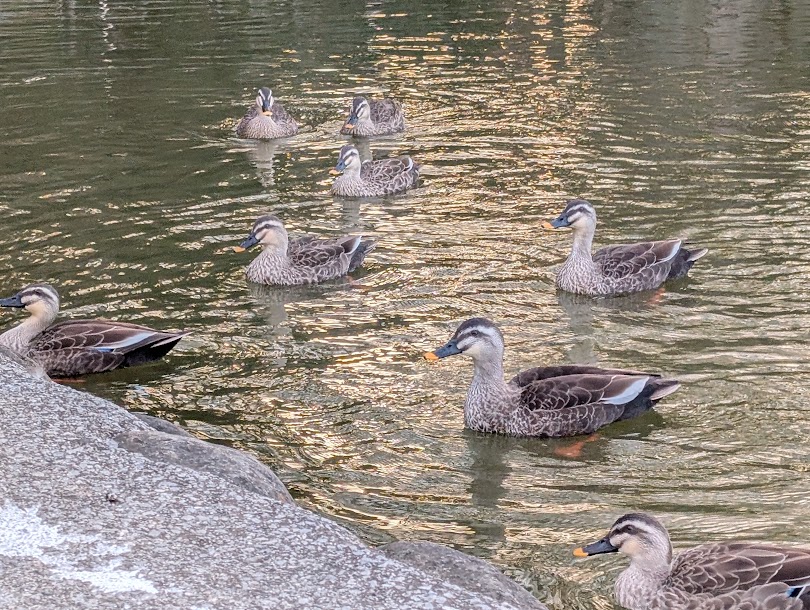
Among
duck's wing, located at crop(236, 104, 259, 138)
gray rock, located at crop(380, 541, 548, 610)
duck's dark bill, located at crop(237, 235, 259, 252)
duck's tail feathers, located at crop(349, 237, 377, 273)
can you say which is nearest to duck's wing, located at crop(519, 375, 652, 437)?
gray rock, located at crop(380, 541, 548, 610)

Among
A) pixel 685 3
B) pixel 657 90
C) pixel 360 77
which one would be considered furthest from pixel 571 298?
pixel 685 3

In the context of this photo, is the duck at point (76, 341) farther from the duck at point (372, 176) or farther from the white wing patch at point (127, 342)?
the duck at point (372, 176)

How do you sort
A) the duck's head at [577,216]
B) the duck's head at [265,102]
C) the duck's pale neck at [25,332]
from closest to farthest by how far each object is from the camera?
1. the duck's pale neck at [25,332]
2. the duck's head at [577,216]
3. the duck's head at [265,102]

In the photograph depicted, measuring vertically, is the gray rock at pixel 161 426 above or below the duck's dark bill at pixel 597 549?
above

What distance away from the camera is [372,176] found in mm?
17297

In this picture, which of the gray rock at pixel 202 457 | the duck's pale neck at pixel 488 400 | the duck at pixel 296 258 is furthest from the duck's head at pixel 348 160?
the gray rock at pixel 202 457

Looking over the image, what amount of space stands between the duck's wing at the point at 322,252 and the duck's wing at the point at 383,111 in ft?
20.3

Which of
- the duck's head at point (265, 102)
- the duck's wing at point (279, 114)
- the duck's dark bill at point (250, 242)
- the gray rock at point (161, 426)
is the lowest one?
the duck's dark bill at point (250, 242)

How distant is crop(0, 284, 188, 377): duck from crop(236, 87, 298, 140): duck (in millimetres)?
8175

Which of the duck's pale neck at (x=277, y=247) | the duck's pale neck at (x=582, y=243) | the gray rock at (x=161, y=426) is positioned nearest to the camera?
the gray rock at (x=161, y=426)

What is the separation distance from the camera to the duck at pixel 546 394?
1045 centimetres

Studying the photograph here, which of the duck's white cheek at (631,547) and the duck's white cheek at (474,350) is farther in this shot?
the duck's white cheek at (474,350)

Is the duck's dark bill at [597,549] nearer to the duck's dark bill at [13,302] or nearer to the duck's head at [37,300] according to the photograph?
the duck's head at [37,300]

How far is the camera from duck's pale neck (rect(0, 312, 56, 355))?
488 inches
